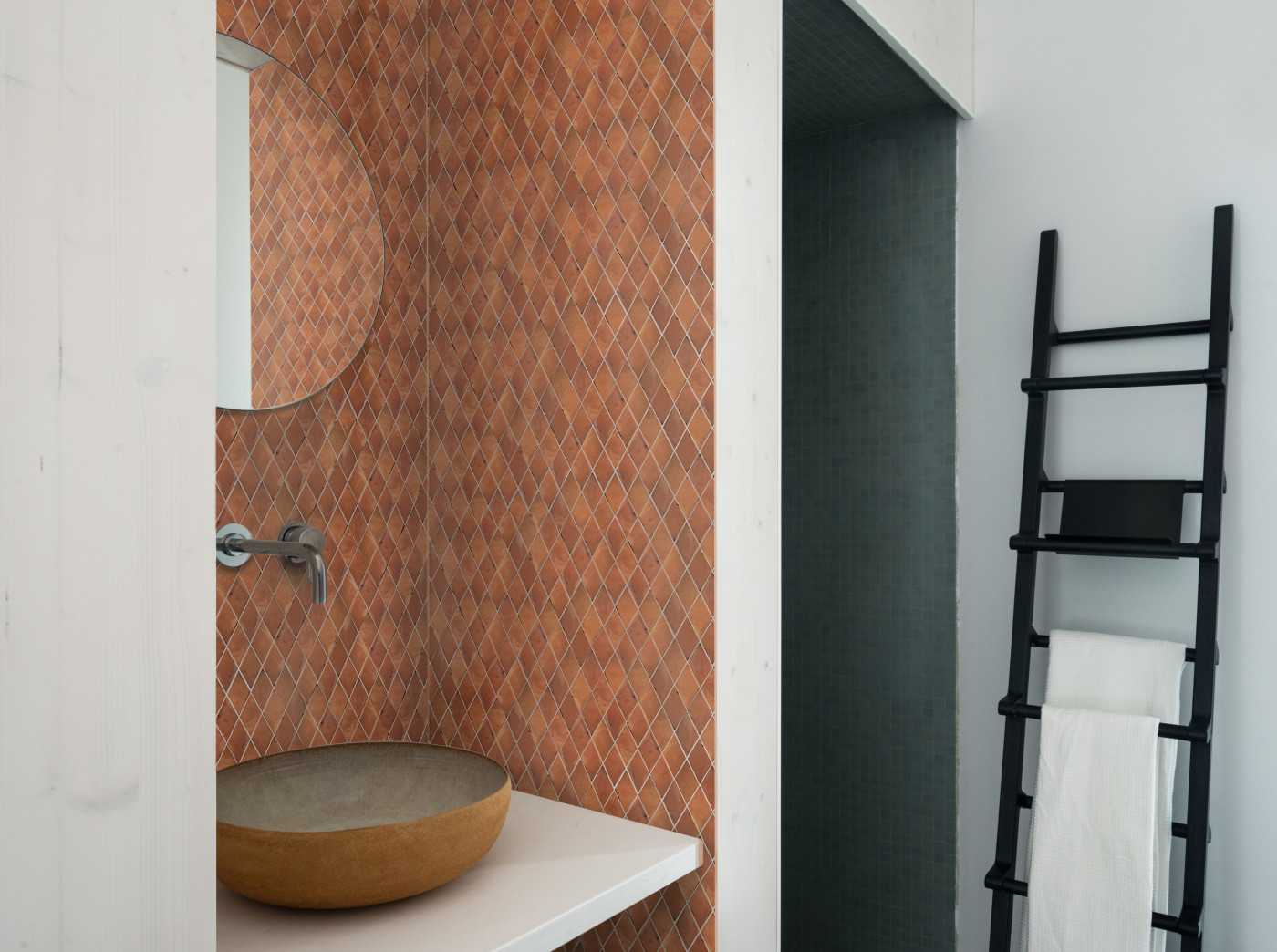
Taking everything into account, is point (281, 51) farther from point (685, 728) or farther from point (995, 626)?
point (995, 626)

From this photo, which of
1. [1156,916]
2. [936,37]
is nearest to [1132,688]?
[1156,916]

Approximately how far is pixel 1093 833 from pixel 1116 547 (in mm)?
566

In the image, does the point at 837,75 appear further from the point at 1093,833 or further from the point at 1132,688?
the point at 1093,833

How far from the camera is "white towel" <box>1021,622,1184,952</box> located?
6.13 ft

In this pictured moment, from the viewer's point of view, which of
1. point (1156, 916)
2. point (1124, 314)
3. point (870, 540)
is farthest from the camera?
point (870, 540)

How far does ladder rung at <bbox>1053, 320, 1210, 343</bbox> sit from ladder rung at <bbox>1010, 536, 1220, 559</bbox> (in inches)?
17.2

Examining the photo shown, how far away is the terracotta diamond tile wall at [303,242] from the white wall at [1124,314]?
4.62 ft

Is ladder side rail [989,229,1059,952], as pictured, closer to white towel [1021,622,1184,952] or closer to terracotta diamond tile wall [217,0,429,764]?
white towel [1021,622,1184,952]

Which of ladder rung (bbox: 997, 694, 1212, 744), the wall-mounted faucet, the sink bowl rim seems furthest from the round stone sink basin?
ladder rung (bbox: 997, 694, 1212, 744)

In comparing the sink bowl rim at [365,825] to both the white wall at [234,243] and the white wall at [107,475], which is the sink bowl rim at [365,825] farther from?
the white wall at [234,243]

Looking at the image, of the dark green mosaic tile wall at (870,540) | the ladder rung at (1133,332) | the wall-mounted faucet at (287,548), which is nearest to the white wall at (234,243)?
the wall-mounted faucet at (287,548)

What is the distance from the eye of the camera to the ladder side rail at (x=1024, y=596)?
1990 mm

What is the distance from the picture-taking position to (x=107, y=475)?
77cm

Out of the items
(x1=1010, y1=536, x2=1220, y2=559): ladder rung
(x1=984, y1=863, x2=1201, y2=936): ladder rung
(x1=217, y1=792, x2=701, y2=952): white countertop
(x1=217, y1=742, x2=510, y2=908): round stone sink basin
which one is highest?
(x1=1010, y1=536, x2=1220, y2=559): ladder rung
